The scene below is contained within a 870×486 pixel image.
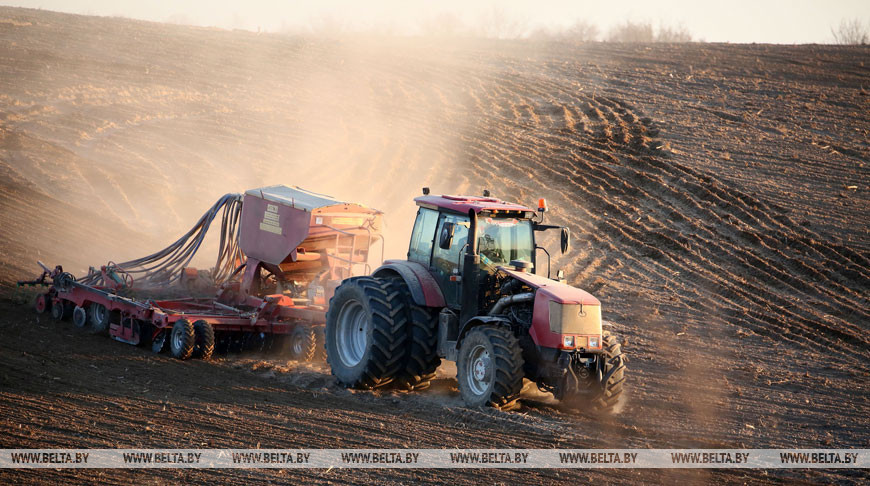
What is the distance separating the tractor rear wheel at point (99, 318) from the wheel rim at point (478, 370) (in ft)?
21.8

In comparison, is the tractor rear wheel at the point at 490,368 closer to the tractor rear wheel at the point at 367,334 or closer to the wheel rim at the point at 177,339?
the tractor rear wheel at the point at 367,334

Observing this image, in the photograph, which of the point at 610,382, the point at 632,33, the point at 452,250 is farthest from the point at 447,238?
the point at 632,33

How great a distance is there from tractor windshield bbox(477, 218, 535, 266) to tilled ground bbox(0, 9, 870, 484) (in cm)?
171

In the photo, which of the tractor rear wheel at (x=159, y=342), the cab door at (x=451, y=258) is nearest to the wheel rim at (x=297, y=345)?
the tractor rear wheel at (x=159, y=342)

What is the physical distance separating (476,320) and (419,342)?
3.07ft

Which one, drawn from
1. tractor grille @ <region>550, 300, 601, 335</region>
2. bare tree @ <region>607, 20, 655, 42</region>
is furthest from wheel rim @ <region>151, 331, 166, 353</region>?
bare tree @ <region>607, 20, 655, 42</region>

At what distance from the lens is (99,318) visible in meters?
13.5

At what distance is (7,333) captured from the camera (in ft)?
40.6

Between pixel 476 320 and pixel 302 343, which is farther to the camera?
pixel 302 343

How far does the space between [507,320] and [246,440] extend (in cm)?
304

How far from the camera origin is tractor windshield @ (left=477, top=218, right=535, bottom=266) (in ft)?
32.7

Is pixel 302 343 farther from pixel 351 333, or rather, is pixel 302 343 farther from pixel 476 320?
pixel 476 320

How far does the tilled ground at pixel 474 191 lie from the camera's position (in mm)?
8836

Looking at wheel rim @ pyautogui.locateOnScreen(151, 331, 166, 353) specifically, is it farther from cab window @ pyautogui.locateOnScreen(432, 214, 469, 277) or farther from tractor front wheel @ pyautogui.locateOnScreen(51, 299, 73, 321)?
cab window @ pyautogui.locateOnScreen(432, 214, 469, 277)
